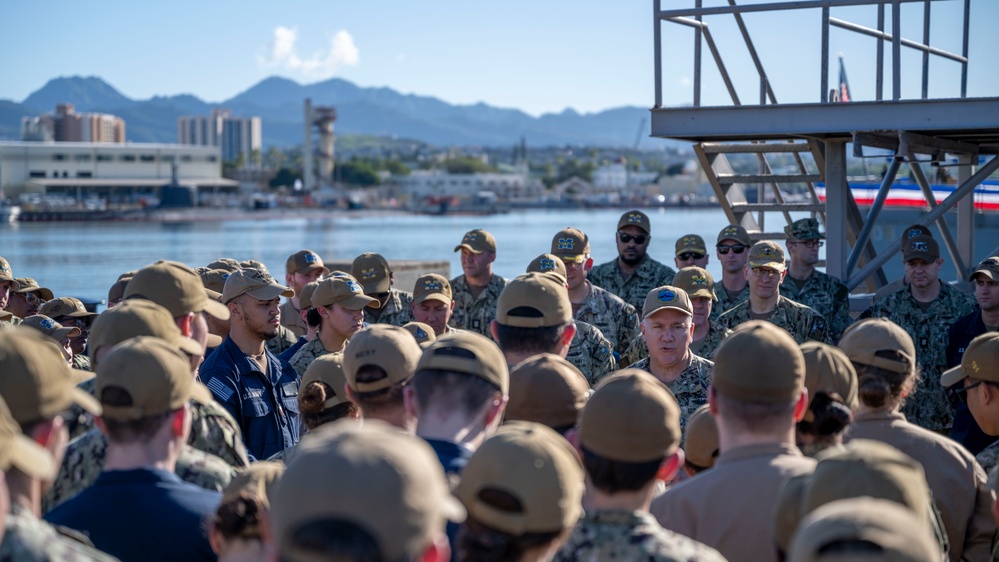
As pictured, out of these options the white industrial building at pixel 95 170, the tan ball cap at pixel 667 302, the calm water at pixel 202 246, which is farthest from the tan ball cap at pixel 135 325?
the white industrial building at pixel 95 170

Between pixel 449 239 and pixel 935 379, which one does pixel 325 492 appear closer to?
pixel 935 379

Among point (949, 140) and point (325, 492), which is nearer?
point (325, 492)

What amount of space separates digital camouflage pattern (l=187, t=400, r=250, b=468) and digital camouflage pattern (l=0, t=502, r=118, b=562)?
4.29ft

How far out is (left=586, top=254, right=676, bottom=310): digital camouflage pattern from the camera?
30.0ft

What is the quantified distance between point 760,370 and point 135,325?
207cm

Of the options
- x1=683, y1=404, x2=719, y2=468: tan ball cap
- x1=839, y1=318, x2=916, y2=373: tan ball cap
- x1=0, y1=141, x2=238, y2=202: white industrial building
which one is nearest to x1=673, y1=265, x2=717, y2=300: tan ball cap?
x1=839, y1=318, x2=916, y2=373: tan ball cap

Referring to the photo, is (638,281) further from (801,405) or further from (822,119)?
(801,405)

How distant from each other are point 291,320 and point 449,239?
71289 millimetres

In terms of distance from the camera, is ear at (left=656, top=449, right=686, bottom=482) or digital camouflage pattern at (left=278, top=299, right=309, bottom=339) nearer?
ear at (left=656, top=449, right=686, bottom=482)

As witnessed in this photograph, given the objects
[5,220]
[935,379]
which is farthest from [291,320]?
[5,220]

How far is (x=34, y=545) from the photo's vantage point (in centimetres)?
253

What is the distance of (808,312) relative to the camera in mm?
7457

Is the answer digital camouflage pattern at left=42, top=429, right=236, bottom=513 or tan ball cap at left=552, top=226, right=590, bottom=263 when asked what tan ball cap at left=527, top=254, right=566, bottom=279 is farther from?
digital camouflage pattern at left=42, top=429, right=236, bottom=513

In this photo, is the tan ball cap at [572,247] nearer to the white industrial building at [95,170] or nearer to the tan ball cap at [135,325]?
the tan ball cap at [135,325]
